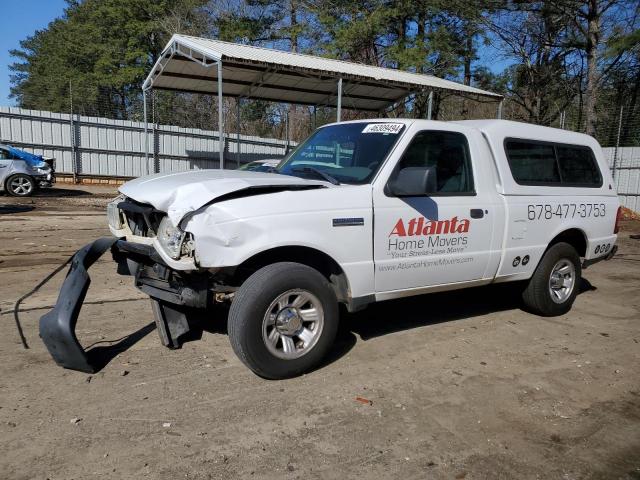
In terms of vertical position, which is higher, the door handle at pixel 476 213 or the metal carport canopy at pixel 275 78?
the metal carport canopy at pixel 275 78

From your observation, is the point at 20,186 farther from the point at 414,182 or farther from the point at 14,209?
the point at 414,182

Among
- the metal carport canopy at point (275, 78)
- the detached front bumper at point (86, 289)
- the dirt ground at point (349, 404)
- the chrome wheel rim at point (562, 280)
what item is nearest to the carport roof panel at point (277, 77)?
the metal carport canopy at point (275, 78)

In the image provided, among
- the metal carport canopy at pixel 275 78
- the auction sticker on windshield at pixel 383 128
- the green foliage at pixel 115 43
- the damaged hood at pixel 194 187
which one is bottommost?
the damaged hood at pixel 194 187

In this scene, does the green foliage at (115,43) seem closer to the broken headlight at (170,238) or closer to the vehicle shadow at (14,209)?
the vehicle shadow at (14,209)

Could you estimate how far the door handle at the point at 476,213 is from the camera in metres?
4.56

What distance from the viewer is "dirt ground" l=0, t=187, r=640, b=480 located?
2.77 meters

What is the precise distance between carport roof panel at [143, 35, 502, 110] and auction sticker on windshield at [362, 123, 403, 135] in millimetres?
9230

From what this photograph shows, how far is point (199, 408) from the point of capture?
3299 millimetres

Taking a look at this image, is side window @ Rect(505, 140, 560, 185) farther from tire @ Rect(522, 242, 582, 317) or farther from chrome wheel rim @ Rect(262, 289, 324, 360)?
chrome wheel rim @ Rect(262, 289, 324, 360)

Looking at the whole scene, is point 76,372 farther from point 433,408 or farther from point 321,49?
point 321,49

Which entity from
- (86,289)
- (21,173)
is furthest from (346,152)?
(21,173)

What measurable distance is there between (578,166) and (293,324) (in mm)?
3880

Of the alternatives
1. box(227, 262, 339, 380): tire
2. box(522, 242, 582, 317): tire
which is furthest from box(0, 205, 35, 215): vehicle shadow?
box(522, 242, 582, 317): tire

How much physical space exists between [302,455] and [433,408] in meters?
1.04
